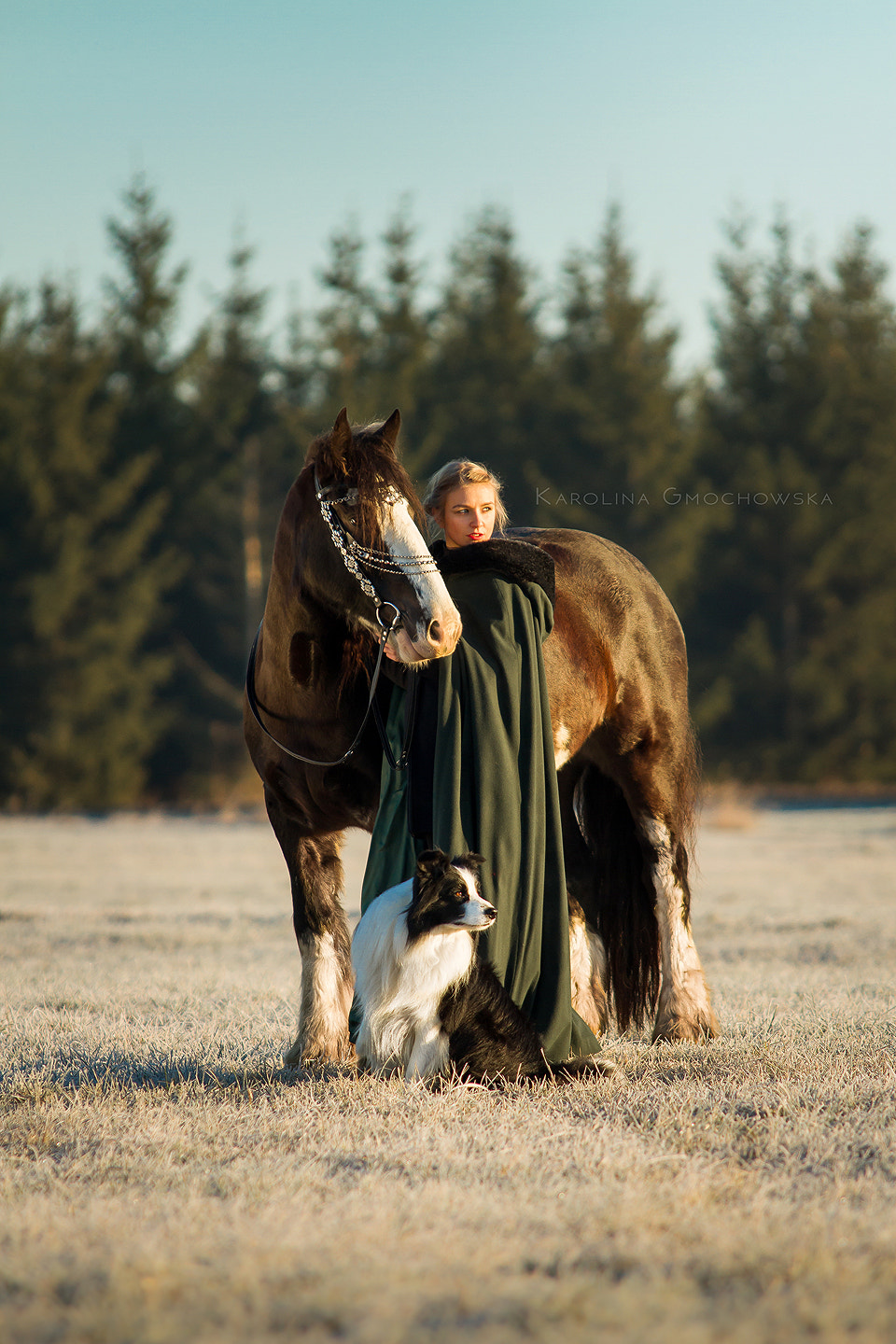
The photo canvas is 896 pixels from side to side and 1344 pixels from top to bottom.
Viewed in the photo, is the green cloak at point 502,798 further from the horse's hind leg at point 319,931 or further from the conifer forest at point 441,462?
the conifer forest at point 441,462

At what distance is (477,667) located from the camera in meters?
4.00

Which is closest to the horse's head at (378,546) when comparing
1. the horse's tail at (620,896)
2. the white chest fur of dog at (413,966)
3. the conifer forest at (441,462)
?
the white chest fur of dog at (413,966)

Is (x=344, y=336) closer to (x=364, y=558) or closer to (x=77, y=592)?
(x=77, y=592)

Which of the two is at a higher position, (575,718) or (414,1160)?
(575,718)

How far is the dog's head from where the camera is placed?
3.45m

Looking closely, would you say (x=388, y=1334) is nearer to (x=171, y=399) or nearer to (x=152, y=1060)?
(x=152, y=1060)

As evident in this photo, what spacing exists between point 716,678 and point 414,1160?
1050 inches

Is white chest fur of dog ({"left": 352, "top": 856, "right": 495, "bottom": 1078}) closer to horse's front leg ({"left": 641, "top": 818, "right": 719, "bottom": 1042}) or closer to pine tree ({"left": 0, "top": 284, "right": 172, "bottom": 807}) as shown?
horse's front leg ({"left": 641, "top": 818, "right": 719, "bottom": 1042})

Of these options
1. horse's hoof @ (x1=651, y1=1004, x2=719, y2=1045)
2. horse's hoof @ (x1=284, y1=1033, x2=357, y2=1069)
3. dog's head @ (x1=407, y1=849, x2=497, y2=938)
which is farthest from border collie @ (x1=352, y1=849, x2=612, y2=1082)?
horse's hoof @ (x1=651, y1=1004, x2=719, y2=1045)

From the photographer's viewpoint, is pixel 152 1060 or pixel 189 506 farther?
pixel 189 506

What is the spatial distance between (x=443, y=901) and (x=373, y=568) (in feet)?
3.47

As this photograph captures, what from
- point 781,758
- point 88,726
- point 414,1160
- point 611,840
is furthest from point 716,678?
point 414,1160

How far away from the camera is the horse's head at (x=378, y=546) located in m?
3.60

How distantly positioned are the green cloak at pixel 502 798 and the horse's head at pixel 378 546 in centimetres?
36
